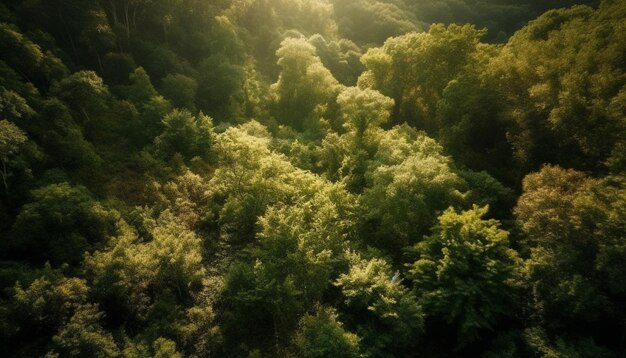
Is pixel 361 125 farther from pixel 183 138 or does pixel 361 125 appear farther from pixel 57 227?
pixel 57 227

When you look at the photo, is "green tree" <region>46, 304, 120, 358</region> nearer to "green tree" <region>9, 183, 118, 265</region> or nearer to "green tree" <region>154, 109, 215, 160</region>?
"green tree" <region>9, 183, 118, 265</region>

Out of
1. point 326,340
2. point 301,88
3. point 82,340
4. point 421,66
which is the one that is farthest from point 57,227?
→ point 421,66

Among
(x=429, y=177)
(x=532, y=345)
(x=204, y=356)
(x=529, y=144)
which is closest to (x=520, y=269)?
(x=532, y=345)

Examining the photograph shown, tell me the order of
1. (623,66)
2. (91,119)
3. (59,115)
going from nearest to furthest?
(623,66) < (59,115) < (91,119)

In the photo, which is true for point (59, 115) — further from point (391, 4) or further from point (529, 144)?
point (391, 4)

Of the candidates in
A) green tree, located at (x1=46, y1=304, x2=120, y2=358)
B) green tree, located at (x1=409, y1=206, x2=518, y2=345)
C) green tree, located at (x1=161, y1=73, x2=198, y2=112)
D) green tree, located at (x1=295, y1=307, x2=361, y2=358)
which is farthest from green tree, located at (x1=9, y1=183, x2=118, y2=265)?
green tree, located at (x1=409, y1=206, x2=518, y2=345)

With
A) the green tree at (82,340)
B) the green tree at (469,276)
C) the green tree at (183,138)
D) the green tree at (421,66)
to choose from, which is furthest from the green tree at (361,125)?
the green tree at (82,340)

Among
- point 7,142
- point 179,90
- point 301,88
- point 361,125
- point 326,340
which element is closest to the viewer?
point 326,340

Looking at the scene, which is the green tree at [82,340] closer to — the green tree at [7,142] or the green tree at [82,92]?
the green tree at [7,142]

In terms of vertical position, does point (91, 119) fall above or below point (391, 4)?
below
